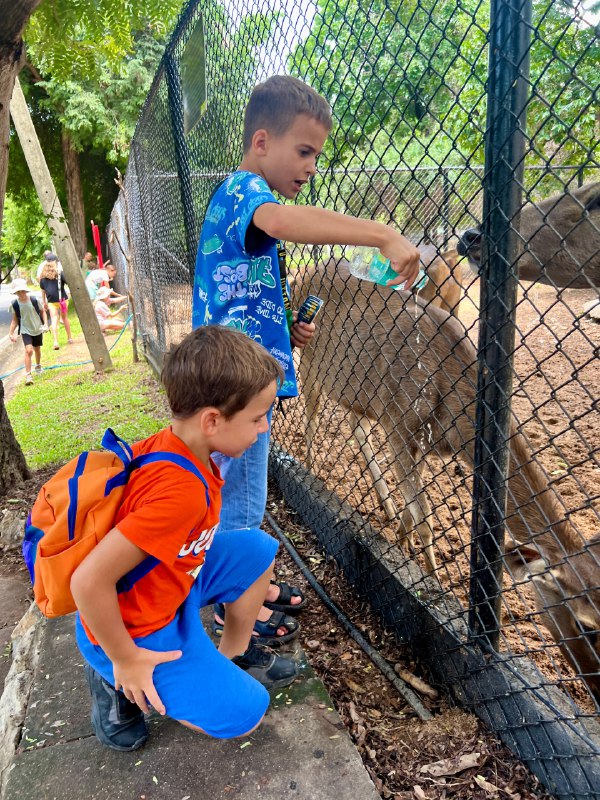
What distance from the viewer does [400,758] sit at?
2.32m

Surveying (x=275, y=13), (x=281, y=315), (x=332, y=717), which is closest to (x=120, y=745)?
(x=332, y=717)

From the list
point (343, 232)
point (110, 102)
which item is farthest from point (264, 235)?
point (110, 102)

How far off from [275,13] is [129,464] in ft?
9.13

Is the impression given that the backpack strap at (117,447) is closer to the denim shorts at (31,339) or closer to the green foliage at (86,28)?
the green foliage at (86,28)

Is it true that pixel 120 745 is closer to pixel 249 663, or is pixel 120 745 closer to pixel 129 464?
pixel 249 663

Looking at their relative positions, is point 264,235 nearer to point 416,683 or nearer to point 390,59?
point 416,683

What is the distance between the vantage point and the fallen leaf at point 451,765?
223cm

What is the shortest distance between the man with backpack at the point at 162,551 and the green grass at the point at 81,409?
412 cm

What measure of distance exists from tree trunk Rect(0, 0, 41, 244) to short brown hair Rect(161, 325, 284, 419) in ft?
9.10

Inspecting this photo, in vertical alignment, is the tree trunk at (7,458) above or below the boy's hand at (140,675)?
below

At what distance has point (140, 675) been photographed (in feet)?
6.51

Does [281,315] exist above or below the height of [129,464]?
above

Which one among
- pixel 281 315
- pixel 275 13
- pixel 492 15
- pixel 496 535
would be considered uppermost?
pixel 492 15

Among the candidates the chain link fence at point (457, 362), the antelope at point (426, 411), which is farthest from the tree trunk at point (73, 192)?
the antelope at point (426, 411)
